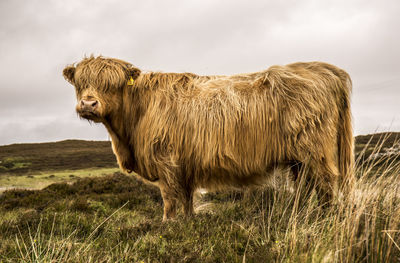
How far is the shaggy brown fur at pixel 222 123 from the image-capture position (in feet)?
12.9

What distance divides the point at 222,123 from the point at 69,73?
2409 millimetres

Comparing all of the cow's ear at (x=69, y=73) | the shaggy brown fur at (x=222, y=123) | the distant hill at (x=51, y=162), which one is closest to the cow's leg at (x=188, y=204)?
the shaggy brown fur at (x=222, y=123)

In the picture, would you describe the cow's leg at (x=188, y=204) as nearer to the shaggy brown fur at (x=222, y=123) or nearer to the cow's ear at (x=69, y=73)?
the shaggy brown fur at (x=222, y=123)

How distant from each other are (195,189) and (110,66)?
84.5 inches

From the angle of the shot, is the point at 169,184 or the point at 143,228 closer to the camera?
the point at 143,228

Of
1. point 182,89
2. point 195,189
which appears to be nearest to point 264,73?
point 182,89

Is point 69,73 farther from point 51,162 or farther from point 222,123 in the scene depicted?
point 51,162

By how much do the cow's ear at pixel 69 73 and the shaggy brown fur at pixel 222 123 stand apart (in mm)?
15

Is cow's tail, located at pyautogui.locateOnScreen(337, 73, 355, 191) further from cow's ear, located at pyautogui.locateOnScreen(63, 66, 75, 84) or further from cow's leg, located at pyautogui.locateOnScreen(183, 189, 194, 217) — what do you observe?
cow's ear, located at pyautogui.locateOnScreen(63, 66, 75, 84)

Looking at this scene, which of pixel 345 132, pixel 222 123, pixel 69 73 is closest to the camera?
pixel 222 123

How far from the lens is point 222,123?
4.07m

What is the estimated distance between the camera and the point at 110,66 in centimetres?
437

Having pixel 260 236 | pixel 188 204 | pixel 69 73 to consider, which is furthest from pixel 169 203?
pixel 69 73

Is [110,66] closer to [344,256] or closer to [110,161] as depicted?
[344,256]
